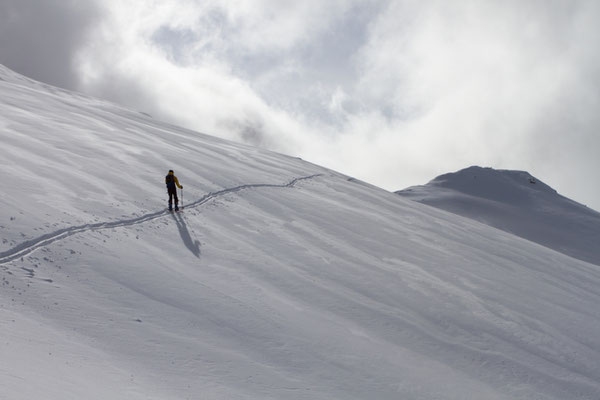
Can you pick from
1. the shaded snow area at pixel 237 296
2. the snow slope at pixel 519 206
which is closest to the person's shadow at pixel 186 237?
the shaded snow area at pixel 237 296

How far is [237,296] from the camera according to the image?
12.2 meters

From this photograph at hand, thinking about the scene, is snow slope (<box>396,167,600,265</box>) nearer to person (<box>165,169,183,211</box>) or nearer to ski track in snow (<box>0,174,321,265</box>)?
person (<box>165,169,183,211</box>)

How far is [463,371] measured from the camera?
493 inches

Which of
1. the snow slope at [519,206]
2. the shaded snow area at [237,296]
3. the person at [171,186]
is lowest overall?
the shaded snow area at [237,296]

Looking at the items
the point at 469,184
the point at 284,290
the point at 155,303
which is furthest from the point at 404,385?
the point at 469,184

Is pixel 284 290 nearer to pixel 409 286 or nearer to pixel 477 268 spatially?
pixel 409 286

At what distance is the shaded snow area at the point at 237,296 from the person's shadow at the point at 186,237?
88 mm

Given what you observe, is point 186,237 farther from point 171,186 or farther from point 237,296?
point 237,296

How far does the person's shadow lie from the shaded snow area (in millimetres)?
88

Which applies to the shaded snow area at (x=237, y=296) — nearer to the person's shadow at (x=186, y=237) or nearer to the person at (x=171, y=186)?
the person's shadow at (x=186, y=237)

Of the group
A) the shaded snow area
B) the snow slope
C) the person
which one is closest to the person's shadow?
the shaded snow area

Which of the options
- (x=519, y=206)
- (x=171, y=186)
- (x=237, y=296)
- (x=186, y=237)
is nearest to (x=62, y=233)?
(x=186, y=237)

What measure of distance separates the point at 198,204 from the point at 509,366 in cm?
1172

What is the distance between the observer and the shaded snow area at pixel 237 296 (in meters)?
8.83
